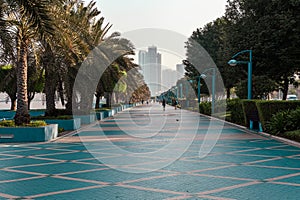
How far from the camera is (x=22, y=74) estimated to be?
16422 millimetres

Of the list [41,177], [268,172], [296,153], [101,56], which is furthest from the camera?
[101,56]

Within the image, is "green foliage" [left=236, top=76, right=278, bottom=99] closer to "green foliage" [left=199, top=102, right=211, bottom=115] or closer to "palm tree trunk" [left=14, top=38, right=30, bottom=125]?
"green foliage" [left=199, top=102, right=211, bottom=115]

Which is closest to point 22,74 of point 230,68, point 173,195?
point 173,195

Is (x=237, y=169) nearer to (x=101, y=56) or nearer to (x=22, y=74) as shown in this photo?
(x=22, y=74)

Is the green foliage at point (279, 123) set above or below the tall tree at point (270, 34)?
below

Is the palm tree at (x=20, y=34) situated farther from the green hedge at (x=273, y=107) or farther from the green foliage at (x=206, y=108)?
the green foliage at (x=206, y=108)

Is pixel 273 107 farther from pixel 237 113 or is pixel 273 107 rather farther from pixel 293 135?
pixel 237 113

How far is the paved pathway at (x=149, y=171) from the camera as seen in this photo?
724 cm

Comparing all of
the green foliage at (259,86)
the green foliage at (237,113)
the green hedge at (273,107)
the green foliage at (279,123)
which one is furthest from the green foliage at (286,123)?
the green foliage at (259,86)

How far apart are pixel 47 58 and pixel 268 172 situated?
51.3 feet

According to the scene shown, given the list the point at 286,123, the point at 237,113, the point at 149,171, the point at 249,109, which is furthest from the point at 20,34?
the point at 237,113

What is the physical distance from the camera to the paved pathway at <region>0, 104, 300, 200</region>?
724 centimetres

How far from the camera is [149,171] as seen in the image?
933 centimetres

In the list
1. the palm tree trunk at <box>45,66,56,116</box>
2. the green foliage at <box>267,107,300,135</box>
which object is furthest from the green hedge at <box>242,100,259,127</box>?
the palm tree trunk at <box>45,66,56,116</box>
